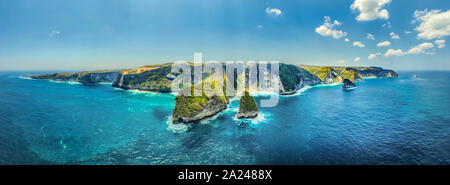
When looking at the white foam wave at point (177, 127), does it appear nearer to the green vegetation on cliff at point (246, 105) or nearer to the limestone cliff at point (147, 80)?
the green vegetation on cliff at point (246, 105)

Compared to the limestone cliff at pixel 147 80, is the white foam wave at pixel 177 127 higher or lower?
lower

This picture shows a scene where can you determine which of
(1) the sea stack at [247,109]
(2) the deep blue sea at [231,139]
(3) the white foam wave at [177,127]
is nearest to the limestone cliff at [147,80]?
(2) the deep blue sea at [231,139]

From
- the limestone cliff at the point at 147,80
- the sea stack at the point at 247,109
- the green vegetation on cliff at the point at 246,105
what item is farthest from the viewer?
the limestone cliff at the point at 147,80

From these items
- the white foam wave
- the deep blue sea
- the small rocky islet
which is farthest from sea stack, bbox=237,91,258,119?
the white foam wave

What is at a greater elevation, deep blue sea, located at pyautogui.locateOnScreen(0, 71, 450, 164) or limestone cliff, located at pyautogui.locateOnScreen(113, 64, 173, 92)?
limestone cliff, located at pyautogui.locateOnScreen(113, 64, 173, 92)


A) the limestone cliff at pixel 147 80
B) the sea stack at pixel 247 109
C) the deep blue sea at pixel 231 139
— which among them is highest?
the limestone cliff at pixel 147 80

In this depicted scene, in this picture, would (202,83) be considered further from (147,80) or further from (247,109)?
(147,80)

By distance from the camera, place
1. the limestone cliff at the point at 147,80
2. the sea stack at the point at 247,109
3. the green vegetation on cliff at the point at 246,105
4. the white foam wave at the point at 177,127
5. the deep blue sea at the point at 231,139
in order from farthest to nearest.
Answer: the limestone cliff at the point at 147,80
the green vegetation on cliff at the point at 246,105
the sea stack at the point at 247,109
the white foam wave at the point at 177,127
the deep blue sea at the point at 231,139

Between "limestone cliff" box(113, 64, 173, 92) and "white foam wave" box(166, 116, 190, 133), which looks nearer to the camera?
"white foam wave" box(166, 116, 190, 133)

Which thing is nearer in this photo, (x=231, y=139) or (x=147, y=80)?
(x=231, y=139)

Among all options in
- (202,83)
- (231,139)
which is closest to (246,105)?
(231,139)

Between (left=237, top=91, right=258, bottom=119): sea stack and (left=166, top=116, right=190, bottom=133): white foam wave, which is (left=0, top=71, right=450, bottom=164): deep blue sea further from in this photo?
(left=237, top=91, right=258, bottom=119): sea stack
